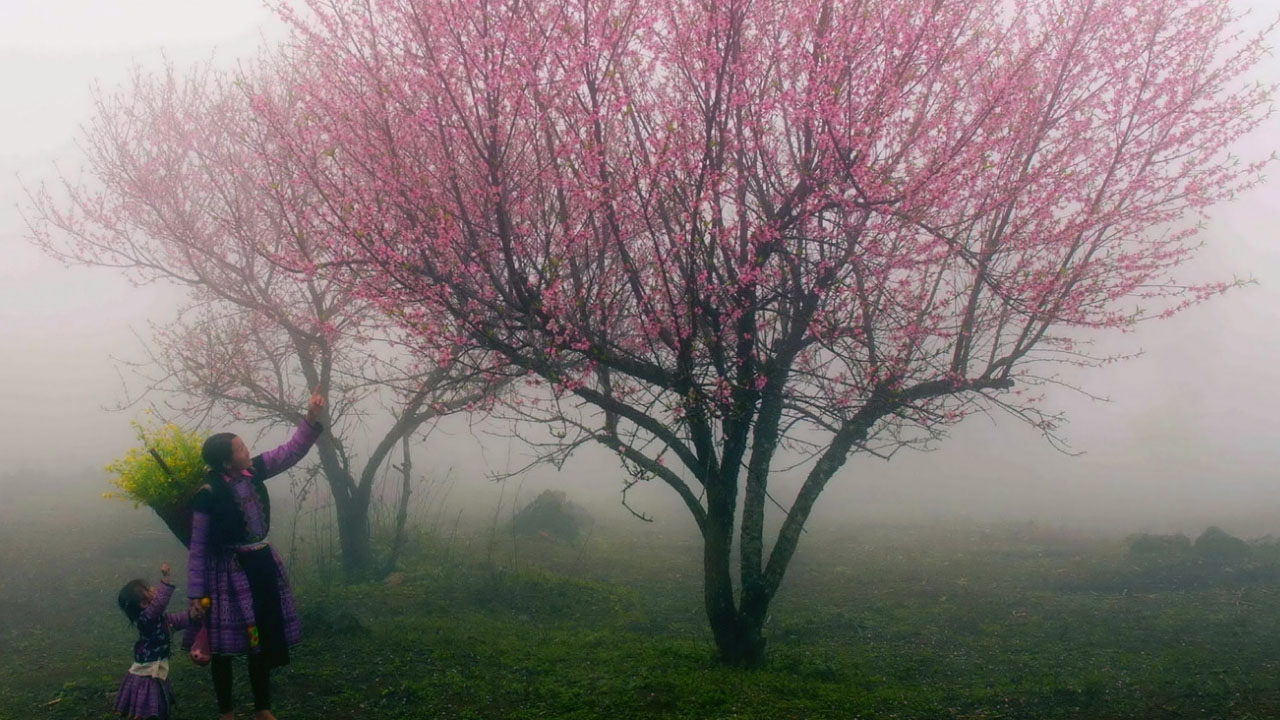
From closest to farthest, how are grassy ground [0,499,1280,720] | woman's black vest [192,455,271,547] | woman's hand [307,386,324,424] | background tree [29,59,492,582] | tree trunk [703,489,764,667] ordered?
1. woman's black vest [192,455,271,547]
2. woman's hand [307,386,324,424]
3. grassy ground [0,499,1280,720]
4. tree trunk [703,489,764,667]
5. background tree [29,59,492,582]

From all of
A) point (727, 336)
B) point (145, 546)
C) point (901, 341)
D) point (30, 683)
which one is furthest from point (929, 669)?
point (145, 546)

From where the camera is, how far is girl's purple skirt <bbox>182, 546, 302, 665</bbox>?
5062mm

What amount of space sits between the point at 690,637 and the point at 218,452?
18.9 ft

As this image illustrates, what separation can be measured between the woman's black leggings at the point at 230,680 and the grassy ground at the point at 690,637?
0.87 metres

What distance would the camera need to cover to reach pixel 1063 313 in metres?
6.62

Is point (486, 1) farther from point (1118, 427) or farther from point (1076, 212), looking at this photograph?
point (1118, 427)

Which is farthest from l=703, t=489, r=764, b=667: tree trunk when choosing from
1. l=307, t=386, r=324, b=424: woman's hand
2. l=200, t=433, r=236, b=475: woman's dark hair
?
l=200, t=433, r=236, b=475: woman's dark hair

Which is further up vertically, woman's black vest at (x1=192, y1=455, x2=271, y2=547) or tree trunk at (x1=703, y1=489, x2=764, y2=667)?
woman's black vest at (x1=192, y1=455, x2=271, y2=547)

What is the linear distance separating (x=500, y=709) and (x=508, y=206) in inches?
156

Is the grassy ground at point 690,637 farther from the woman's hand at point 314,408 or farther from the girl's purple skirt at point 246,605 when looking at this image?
the woman's hand at point 314,408

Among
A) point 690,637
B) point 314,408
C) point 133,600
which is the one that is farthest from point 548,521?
point 314,408

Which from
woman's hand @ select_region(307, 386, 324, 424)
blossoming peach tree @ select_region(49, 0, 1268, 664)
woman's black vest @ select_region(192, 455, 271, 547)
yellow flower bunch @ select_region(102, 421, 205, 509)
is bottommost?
woman's black vest @ select_region(192, 455, 271, 547)

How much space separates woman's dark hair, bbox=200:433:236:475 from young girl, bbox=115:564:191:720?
2.62ft

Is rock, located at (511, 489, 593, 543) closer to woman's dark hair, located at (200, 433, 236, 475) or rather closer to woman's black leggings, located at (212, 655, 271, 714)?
woman's black leggings, located at (212, 655, 271, 714)
